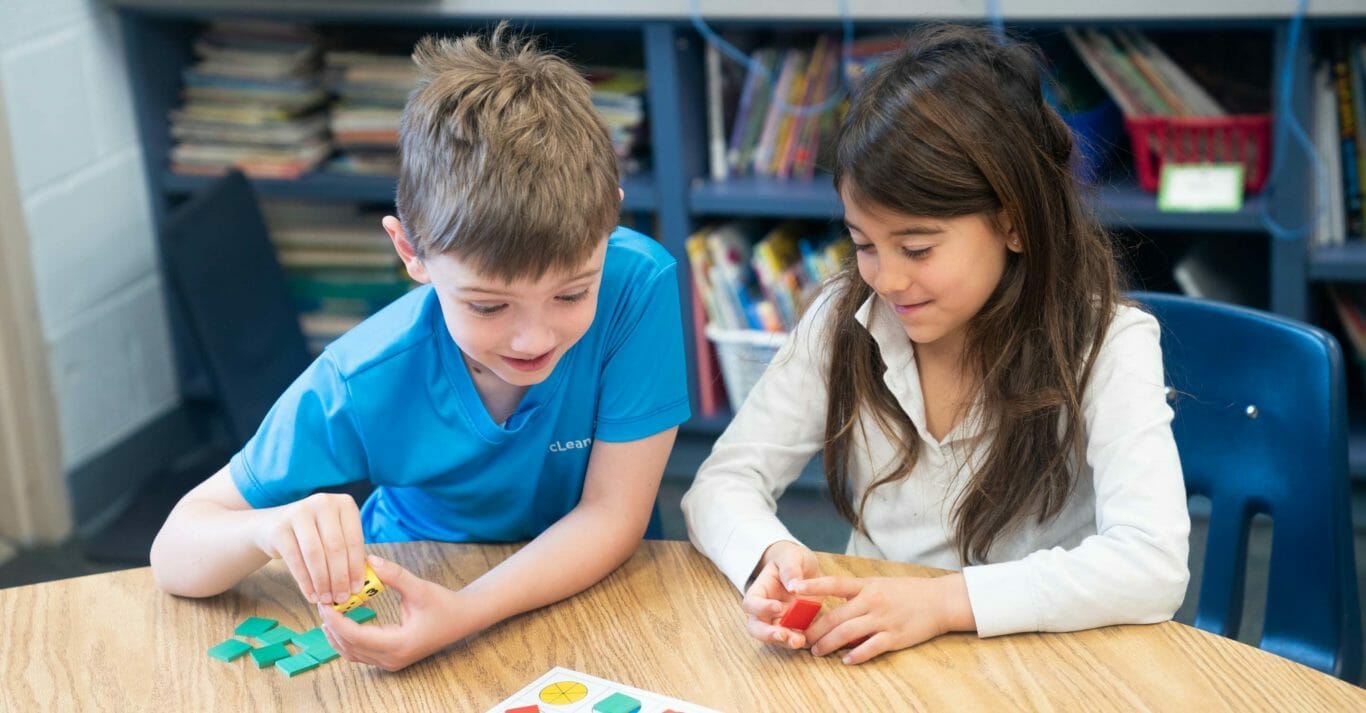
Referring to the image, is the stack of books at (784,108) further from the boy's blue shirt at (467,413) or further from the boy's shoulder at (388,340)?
the boy's shoulder at (388,340)

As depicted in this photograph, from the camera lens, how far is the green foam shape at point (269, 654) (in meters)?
1.11

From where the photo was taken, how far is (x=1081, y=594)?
3.66 ft

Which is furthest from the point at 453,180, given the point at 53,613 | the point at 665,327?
the point at 53,613

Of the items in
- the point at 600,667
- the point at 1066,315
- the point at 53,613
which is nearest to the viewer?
the point at 600,667

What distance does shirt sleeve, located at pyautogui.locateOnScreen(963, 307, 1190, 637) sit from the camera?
1116 millimetres

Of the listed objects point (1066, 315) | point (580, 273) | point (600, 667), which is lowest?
point (600, 667)

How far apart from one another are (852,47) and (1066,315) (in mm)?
1441

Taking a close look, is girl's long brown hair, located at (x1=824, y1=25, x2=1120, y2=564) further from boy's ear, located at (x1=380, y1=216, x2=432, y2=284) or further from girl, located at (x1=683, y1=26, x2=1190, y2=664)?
boy's ear, located at (x1=380, y1=216, x2=432, y2=284)

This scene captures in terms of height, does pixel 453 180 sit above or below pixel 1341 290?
above

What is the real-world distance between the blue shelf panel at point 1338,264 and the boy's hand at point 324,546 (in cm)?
187

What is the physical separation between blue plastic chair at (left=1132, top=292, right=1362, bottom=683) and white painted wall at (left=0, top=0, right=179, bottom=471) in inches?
82.5

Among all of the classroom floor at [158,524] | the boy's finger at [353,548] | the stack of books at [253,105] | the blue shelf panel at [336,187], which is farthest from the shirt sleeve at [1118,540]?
the stack of books at [253,105]

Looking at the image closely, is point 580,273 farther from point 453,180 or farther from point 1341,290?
point 1341,290

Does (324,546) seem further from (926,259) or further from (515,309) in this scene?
(926,259)
